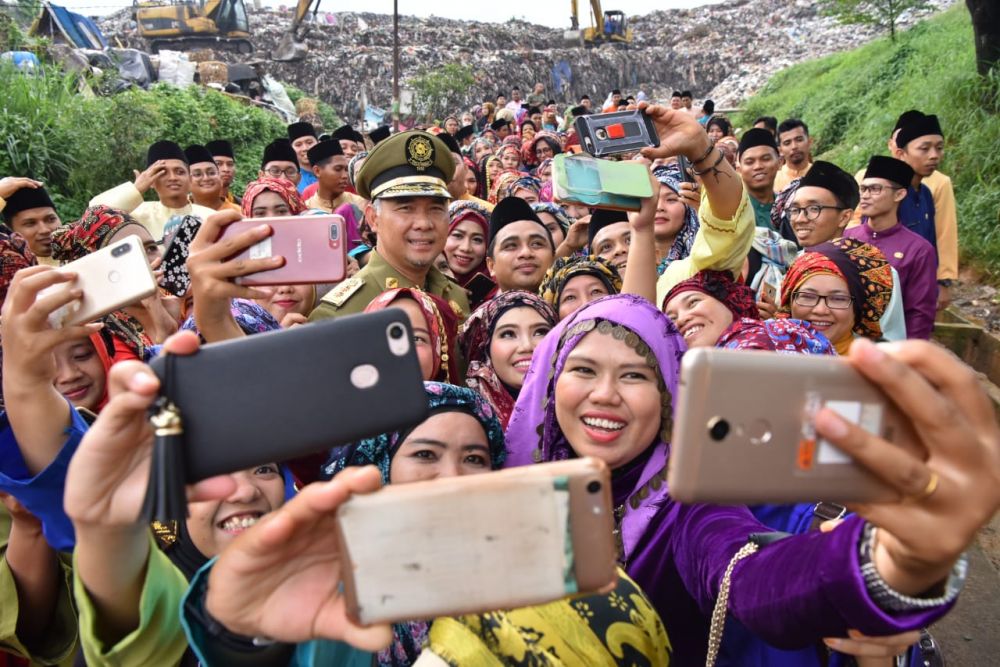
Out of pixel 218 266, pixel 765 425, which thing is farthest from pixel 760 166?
pixel 765 425

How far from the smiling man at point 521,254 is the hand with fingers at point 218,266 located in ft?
7.03

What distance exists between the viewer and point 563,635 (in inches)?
51.7

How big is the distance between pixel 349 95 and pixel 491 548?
33.0 meters

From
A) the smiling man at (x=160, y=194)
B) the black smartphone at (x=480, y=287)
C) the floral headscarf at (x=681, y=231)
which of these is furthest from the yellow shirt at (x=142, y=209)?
the floral headscarf at (x=681, y=231)

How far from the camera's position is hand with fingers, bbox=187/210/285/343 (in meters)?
1.88

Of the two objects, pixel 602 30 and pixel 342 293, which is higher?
pixel 602 30

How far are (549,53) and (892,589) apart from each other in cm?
3783

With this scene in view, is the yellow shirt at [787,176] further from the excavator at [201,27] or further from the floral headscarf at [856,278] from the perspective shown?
the excavator at [201,27]

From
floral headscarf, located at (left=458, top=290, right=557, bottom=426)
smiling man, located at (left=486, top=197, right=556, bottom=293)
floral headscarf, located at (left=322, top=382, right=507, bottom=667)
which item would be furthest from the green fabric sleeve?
smiling man, located at (left=486, top=197, right=556, bottom=293)

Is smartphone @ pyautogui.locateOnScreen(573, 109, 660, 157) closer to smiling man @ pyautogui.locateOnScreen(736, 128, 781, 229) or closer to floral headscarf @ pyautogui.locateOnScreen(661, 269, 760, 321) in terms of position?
floral headscarf @ pyautogui.locateOnScreen(661, 269, 760, 321)

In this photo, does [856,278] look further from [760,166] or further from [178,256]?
[178,256]

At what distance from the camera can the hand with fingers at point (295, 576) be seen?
1.01 meters

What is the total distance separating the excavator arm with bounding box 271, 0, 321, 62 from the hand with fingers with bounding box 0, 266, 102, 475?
111 ft

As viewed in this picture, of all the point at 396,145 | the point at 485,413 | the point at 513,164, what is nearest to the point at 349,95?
the point at 513,164
